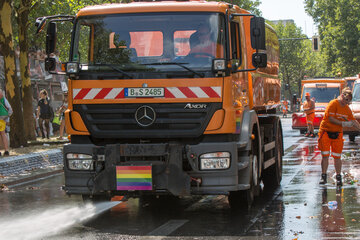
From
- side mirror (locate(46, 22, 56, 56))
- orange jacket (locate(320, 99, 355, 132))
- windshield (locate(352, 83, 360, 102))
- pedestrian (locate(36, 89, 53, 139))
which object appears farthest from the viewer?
pedestrian (locate(36, 89, 53, 139))

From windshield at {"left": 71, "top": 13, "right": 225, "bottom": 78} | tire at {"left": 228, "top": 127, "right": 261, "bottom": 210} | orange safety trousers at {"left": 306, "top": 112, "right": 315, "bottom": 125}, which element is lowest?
orange safety trousers at {"left": 306, "top": 112, "right": 315, "bottom": 125}

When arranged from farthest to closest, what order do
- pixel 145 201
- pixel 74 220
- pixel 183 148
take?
pixel 145 201 < pixel 74 220 < pixel 183 148

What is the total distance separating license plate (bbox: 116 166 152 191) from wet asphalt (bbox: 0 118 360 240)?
0.47m

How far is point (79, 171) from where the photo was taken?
8.75m

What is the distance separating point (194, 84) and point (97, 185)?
1678mm

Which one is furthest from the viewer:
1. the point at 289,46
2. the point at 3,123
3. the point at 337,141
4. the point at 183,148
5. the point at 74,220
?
the point at 289,46

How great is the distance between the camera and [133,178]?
8.38 metres

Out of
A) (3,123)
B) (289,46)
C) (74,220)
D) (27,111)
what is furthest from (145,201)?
(289,46)

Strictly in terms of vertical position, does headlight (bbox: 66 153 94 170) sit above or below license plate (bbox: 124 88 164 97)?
below

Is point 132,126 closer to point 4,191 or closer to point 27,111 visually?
point 4,191

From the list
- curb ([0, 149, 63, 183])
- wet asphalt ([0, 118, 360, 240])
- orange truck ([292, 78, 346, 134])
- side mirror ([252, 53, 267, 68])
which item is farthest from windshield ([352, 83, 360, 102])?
side mirror ([252, 53, 267, 68])

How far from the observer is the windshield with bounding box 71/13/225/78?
28.3 feet

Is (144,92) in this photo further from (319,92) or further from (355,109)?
(319,92)

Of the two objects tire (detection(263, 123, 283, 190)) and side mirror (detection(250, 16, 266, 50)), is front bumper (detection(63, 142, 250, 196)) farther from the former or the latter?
tire (detection(263, 123, 283, 190))
